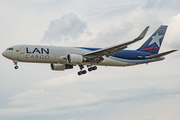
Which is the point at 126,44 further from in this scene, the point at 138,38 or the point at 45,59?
the point at 45,59

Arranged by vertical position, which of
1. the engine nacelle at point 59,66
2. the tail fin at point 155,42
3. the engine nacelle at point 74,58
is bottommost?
the engine nacelle at point 74,58

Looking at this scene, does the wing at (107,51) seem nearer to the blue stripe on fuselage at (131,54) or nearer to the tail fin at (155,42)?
the blue stripe on fuselage at (131,54)

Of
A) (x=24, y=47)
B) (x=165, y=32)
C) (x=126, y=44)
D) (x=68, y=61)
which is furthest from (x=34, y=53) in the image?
(x=165, y=32)

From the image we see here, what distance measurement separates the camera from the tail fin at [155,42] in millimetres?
59219

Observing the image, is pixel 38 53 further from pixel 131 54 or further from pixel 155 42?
pixel 155 42

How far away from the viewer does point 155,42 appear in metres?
60.4

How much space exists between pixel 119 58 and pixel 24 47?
52.0 feet

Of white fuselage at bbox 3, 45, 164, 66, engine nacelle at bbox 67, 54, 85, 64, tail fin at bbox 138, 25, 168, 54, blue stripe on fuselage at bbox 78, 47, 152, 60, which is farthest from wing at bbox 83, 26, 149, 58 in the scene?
tail fin at bbox 138, 25, 168, 54

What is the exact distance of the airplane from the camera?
50.3 m

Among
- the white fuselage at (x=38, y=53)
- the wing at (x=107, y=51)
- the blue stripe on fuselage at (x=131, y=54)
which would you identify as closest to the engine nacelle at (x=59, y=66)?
the white fuselage at (x=38, y=53)

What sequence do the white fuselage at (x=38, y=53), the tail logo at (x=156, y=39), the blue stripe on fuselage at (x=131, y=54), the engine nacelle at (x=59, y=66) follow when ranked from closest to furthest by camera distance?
the white fuselage at (x=38, y=53)
the blue stripe on fuselage at (x=131, y=54)
the engine nacelle at (x=59, y=66)
the tail logo at (x=156, y=39)

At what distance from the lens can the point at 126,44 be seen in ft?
157

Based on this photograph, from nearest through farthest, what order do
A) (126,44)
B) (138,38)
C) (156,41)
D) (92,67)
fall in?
1. (138,38)
2. (126,44)
3. (92,67)
4. (156,41)

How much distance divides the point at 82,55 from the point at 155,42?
15670mm
